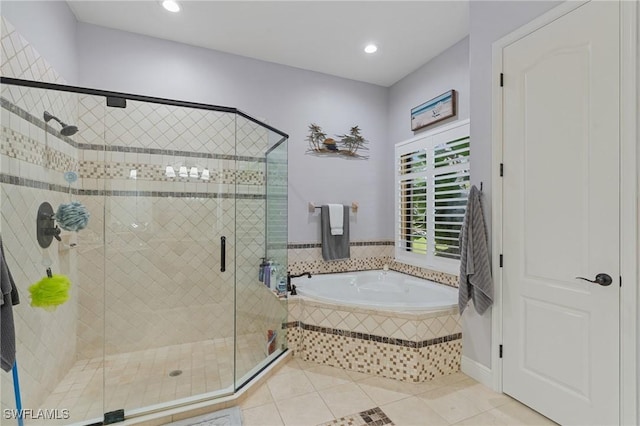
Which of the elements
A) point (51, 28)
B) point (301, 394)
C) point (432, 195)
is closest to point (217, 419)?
point (301, 394)

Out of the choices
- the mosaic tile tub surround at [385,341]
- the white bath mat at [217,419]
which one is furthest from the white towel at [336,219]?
the white bath mat at [217,419]

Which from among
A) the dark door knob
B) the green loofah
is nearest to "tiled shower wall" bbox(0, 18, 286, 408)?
Answer: the green loofah

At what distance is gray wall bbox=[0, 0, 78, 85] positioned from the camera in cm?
191

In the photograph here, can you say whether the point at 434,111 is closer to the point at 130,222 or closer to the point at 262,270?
the point at 262,270

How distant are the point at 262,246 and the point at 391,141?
2293 millimetres

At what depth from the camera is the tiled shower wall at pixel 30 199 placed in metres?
1.77

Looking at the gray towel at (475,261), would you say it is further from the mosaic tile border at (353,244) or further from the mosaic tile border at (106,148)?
the mosaic tile border at (106,148)

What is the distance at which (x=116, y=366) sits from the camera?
7.75ft

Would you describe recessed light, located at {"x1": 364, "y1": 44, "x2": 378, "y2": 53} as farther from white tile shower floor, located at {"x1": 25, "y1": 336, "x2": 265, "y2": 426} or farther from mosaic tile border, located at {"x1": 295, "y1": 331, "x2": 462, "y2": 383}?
white tile shower floor, located at {"x1": 25, "y1": 336, "x2": 265, "y2": 426}

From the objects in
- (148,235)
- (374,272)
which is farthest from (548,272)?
(148,235)

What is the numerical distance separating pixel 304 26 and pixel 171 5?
3.77ft

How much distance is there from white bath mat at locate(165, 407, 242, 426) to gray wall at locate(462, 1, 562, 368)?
1.82 meters

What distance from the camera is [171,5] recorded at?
255 centimetres

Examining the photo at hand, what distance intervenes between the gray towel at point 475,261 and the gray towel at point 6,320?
8.73 feet
